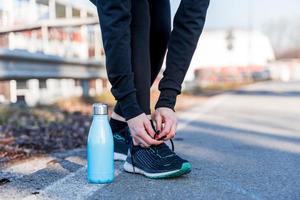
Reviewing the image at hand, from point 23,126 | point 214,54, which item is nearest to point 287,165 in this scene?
point 23,126

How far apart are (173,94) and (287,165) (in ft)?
2.74

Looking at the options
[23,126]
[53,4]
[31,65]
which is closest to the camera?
[23,126]

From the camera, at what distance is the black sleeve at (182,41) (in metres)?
2.63

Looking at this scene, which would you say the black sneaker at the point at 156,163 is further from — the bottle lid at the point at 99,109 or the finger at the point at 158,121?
the bottle lid at the point at 99,109

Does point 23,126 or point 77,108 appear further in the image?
point 77,108

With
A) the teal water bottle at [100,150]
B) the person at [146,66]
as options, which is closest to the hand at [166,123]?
the person at [146,66]

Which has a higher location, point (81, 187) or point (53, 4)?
point (53, 4)

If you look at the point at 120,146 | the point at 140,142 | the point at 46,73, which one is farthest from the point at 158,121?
the point at 46,73

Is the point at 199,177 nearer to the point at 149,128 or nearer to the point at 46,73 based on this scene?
the point at 149,128

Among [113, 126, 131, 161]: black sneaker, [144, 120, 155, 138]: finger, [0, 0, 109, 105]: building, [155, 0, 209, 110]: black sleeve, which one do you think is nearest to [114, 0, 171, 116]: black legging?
[155, 0, 209, 110]: black sleeve

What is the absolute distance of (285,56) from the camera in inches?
3903

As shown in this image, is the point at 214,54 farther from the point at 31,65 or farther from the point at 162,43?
the point at 162,43

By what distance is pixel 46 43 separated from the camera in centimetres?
787

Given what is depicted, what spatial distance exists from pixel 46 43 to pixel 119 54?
558 centimetres
